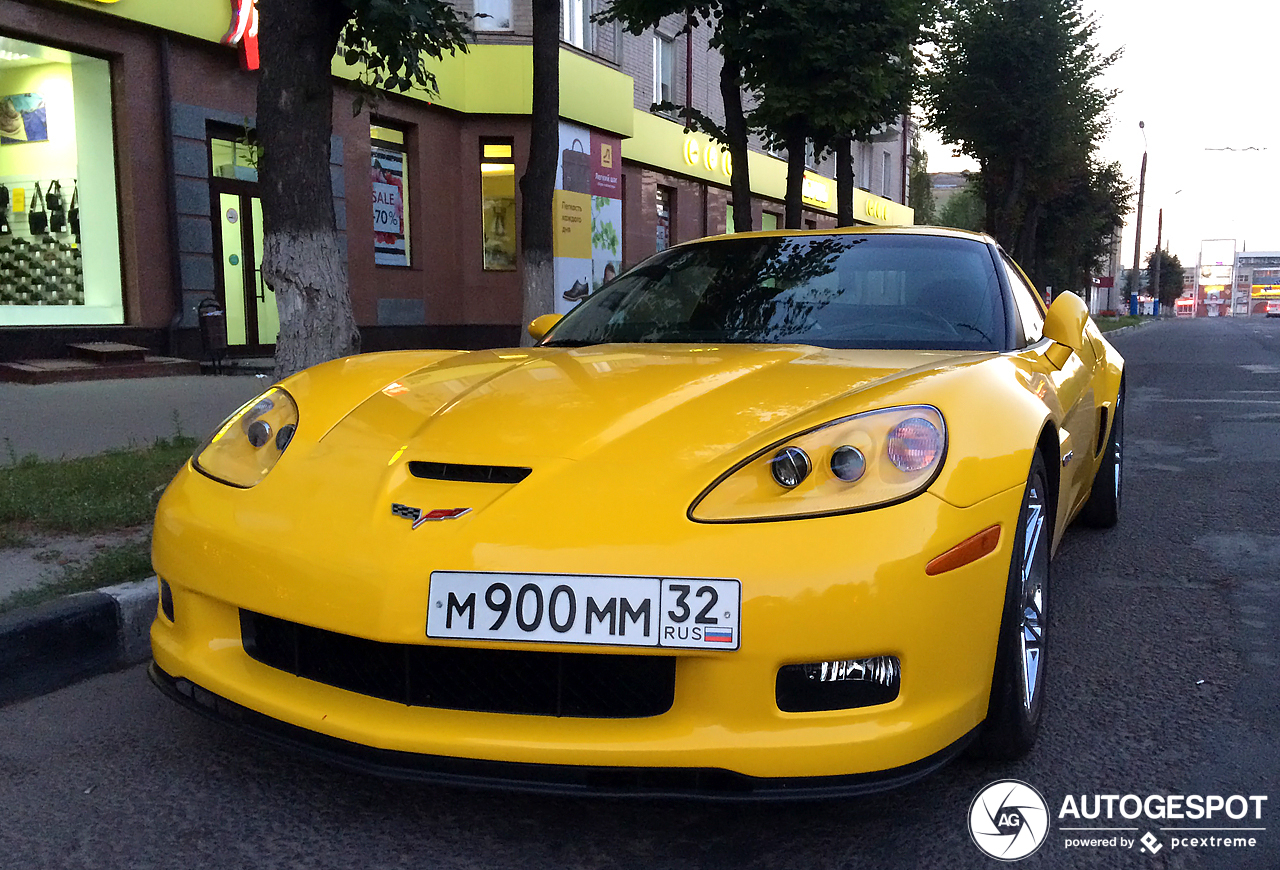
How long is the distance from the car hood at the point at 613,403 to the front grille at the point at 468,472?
2 centimetres

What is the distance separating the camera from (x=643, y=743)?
1.73 m

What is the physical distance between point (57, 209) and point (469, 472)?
1132cm

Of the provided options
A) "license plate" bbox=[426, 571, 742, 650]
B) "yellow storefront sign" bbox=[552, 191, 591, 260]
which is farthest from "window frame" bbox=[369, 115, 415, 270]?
"license plate" bbox=[426, 571, 742, 650]

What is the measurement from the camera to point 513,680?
184 centimetres

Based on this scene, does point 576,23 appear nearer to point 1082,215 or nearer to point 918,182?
point 1082,215

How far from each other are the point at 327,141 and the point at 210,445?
3.12 m

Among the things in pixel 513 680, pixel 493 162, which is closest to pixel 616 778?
pixel 513 680

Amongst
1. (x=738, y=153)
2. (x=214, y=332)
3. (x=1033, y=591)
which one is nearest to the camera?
(x=1033, y=591)

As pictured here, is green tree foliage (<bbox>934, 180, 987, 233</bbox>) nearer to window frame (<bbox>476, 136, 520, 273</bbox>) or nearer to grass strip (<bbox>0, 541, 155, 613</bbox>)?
window frame (<bbox>476, 136, 520, 273</bbox>)

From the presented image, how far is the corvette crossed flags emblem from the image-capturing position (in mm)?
1891

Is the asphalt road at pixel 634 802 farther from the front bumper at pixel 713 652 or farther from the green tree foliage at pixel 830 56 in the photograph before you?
the green tree foliage at pixel 830 56

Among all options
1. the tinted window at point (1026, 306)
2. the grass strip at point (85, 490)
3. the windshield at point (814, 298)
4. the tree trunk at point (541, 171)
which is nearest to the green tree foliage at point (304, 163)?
the grass strip at point (85, 490)

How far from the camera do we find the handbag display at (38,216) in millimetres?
11312

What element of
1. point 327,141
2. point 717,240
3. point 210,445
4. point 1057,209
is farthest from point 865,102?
point 1057,209
